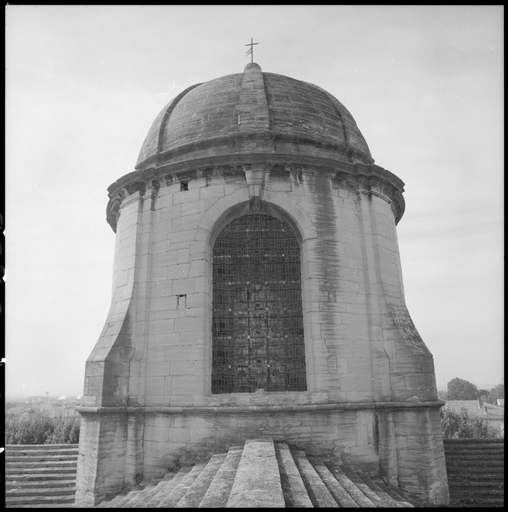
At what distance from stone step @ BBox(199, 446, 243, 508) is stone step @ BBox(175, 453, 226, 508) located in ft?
0.56

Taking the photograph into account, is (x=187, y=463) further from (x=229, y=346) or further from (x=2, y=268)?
(x=2, y=268)

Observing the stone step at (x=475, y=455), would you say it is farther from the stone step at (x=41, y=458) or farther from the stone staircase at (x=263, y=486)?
the stone step at (x=41, y=458)

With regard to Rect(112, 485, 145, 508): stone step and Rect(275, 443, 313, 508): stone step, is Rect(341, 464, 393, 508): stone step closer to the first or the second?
Rect(275, 443, 313, 508): stone step

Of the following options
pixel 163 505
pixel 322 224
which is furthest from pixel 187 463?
pixel 322 224

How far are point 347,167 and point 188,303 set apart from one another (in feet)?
16.1

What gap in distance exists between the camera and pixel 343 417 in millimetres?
8859

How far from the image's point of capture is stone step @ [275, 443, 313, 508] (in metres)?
4.84

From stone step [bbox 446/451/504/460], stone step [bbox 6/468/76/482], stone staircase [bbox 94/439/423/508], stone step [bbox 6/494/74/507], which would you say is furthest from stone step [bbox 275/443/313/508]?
stone step [bbox 6/468/76/482]

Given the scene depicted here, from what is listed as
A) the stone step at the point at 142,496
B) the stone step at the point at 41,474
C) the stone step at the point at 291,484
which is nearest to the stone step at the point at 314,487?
the stone step at the point at 291,484

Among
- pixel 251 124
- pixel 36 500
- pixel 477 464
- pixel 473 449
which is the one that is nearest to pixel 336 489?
pixel 477 464

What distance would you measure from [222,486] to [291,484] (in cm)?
87

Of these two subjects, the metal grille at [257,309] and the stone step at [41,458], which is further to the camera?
the stone step at [41,458]


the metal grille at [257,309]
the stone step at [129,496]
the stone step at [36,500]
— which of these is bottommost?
the stone step at [36,500]

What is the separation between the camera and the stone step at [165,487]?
21.3 feet
